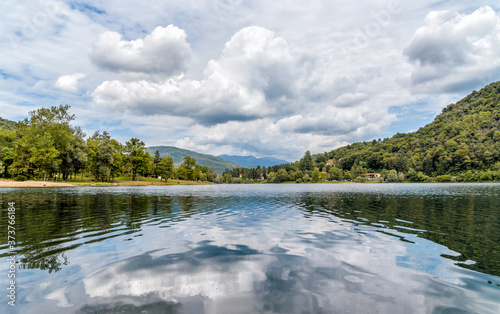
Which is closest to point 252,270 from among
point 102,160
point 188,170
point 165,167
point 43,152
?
point 43,152

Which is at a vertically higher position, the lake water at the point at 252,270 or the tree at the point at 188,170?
the tree at the point at 188,170

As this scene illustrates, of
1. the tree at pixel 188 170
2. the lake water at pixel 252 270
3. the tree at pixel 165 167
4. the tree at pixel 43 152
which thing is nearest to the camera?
the lake water at pixel 252 270

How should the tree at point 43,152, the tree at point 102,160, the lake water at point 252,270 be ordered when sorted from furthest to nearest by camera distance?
the tree at point 102,160 → the tree at point 43,152 → the lake water at point 252,270

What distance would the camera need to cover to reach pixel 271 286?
26.2 feet

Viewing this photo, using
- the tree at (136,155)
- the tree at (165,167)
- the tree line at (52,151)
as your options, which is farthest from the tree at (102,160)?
the tree at (165,167)

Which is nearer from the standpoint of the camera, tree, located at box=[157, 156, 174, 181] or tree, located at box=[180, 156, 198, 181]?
tree, located at box=[157, 156, 174, 181]

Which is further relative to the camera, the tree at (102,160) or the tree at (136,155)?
the tree at (136,155)

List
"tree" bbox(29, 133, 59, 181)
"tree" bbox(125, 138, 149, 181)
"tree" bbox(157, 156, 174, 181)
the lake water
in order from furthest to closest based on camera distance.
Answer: "tree" bbox(157, 156, 174, 181), "tree" bbox(125, 138, 149, 181), "tree" bbox(29, 133, 59, 181), the lake water

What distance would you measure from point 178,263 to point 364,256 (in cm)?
864

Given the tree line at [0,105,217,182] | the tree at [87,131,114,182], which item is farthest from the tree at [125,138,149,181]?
the tree at [87,131,114,182]

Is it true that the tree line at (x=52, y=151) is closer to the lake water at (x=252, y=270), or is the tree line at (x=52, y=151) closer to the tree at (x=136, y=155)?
the tree at (x=136, y=155)

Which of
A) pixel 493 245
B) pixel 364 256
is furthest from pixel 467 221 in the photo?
pixel 364 256

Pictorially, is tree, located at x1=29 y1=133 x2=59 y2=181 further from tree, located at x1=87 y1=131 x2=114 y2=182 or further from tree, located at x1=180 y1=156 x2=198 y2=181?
tree, located at x1=180 y1=156 x2=198 y2=181

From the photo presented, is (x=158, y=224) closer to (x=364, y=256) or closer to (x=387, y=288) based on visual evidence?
(x=364, y=256)
